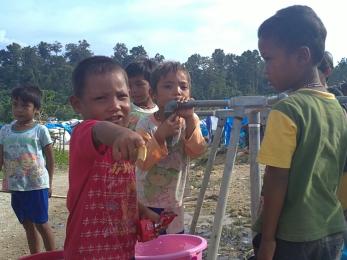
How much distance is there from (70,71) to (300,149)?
188 ft

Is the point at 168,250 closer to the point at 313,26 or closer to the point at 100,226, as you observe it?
the point at 100,226

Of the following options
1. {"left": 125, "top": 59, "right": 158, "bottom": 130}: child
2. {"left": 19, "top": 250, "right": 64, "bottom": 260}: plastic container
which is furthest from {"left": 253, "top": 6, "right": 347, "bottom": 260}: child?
{"left": 125, "top": 59, "right": 158, "bottom": 130}: child

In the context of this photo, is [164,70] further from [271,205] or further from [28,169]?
[28,169]

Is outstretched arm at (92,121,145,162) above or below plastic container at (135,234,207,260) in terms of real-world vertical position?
above

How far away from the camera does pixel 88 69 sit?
1.72 metres

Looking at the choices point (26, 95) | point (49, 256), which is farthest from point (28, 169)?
point (49, 256)

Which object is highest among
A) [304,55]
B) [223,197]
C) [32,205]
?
[304,55]

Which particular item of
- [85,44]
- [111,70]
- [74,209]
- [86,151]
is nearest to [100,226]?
[74,209]

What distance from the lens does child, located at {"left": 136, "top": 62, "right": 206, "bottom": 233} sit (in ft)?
8.51

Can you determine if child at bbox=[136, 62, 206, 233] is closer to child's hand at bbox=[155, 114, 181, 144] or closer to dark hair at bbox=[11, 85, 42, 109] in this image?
child's hand at bbox=[155, 114, 181, 144]

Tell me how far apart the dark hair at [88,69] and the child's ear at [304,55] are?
2.14ft

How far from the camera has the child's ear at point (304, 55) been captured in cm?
173

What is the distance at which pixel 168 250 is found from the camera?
7.72 feet

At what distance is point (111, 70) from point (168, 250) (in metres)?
1.03
